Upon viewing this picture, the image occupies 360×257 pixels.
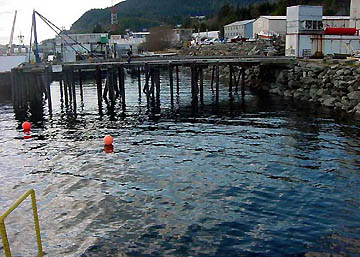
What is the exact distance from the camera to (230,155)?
24.9 meters

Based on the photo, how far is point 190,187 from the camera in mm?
19781

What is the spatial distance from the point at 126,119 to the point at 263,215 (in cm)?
2391

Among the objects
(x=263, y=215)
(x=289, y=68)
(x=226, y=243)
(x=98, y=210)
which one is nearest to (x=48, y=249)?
(x=98, y=210)

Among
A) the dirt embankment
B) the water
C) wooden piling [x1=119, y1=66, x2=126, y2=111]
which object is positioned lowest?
the water

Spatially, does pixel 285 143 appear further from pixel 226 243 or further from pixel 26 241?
pixel 26 241

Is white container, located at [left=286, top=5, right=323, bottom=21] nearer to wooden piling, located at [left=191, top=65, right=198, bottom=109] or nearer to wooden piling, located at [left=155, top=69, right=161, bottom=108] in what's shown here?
wooden piling, located at [left=191, top=65, right=198, bottom=109]

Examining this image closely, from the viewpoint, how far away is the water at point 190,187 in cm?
1461

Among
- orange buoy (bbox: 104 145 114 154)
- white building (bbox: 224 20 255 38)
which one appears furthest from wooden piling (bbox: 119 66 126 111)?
white building (bbox: 224 20 255 38)

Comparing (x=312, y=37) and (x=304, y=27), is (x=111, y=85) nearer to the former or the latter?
(x=304, y=27)

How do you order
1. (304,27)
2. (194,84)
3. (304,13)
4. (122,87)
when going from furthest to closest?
(304,27) → (304,13) → (194,84) → (122,87)

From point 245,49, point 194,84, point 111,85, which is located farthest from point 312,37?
point 245,49

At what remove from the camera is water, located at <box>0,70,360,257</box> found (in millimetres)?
14609

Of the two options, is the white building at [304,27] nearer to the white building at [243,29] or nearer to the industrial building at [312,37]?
the industrial building at [312,37]

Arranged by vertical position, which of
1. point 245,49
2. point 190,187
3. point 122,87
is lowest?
point 190,187
